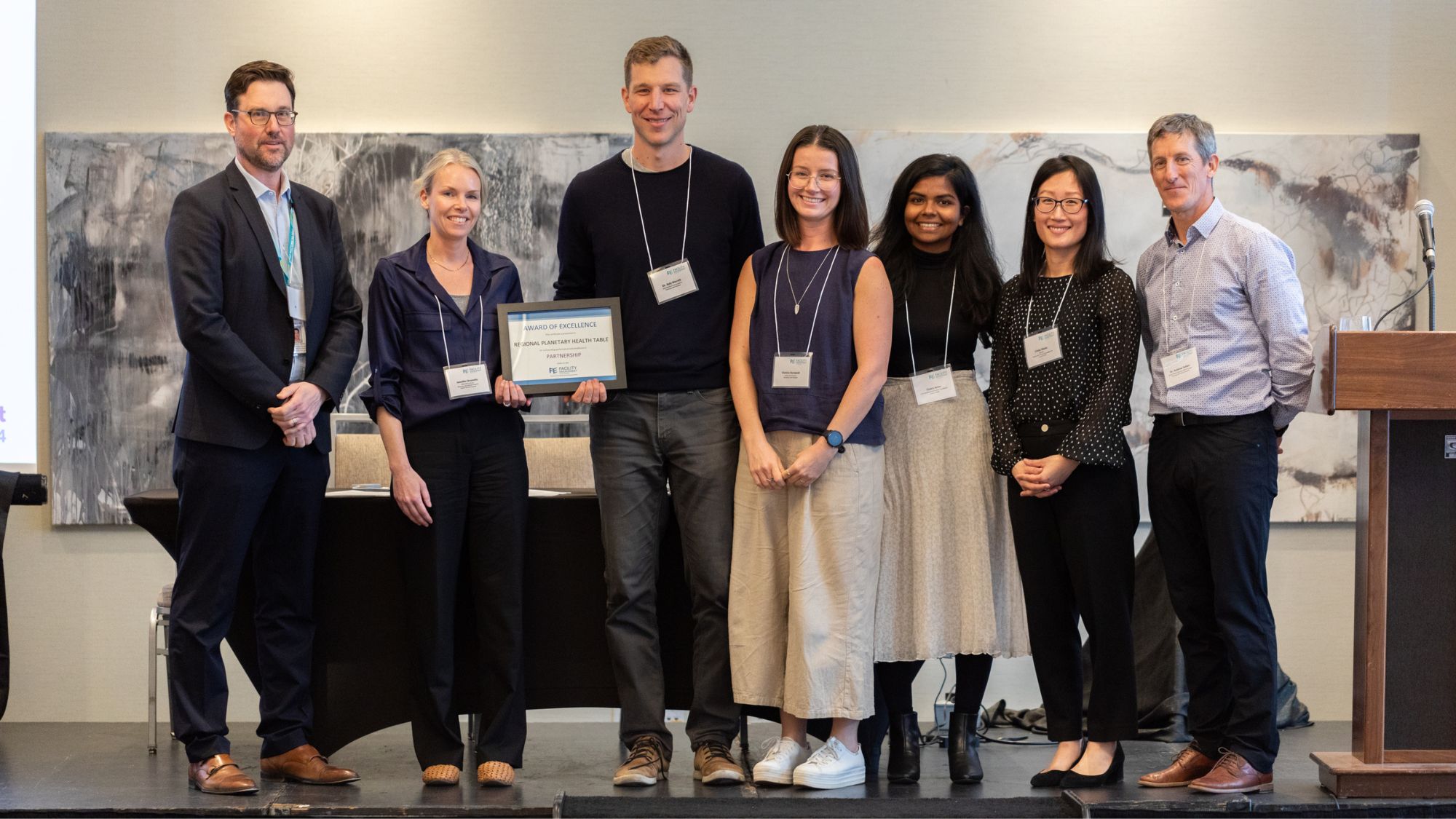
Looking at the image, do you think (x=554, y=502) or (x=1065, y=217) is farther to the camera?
(x=554, y=502)

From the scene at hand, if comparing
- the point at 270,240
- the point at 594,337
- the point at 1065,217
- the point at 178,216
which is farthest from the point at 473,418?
the point at 1065,217

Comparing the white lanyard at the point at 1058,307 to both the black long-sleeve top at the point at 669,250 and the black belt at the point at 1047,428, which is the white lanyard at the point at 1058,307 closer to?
the black belt at the point at 1047,428

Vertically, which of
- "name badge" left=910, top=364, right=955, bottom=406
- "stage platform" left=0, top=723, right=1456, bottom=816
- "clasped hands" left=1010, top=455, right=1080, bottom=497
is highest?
"name badge" left=910, top=364, right=955, bottom=406

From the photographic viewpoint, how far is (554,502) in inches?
132

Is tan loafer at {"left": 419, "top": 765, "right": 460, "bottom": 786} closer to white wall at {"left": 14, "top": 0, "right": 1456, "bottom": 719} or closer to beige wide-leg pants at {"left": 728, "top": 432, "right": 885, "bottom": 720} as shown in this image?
beige wide-leg pants at {"left": 728, "top": 432, "right": 885, "bottom": 720}

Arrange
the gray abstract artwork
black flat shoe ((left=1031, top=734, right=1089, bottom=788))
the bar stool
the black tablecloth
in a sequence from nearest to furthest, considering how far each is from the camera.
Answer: black flat shoe ((left=1031, top=734, right=1089, bottom=788))
the black tablecloth
the bar stool
the gray abstract artwork

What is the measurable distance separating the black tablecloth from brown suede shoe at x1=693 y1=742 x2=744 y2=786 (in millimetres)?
298

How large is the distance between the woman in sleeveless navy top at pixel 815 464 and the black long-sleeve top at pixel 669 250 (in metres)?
0.10

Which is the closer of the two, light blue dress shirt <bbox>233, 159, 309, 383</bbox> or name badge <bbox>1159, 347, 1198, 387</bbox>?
name badge <bbox>1159, 347, 1198, 387</bbox>

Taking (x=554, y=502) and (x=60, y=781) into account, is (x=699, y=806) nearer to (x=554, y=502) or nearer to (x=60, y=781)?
(x=554, y=502)

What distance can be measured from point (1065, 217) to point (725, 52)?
87.6 inches

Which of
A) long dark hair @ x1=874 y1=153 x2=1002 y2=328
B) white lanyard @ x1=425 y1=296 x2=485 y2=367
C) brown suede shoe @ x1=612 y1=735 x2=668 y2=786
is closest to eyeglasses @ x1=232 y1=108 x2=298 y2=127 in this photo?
white lanyard @ x1=425 y1=296 x2=485 y2=367

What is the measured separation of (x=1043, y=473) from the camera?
2.97 metres

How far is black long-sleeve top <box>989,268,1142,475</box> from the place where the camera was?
2971 mm
